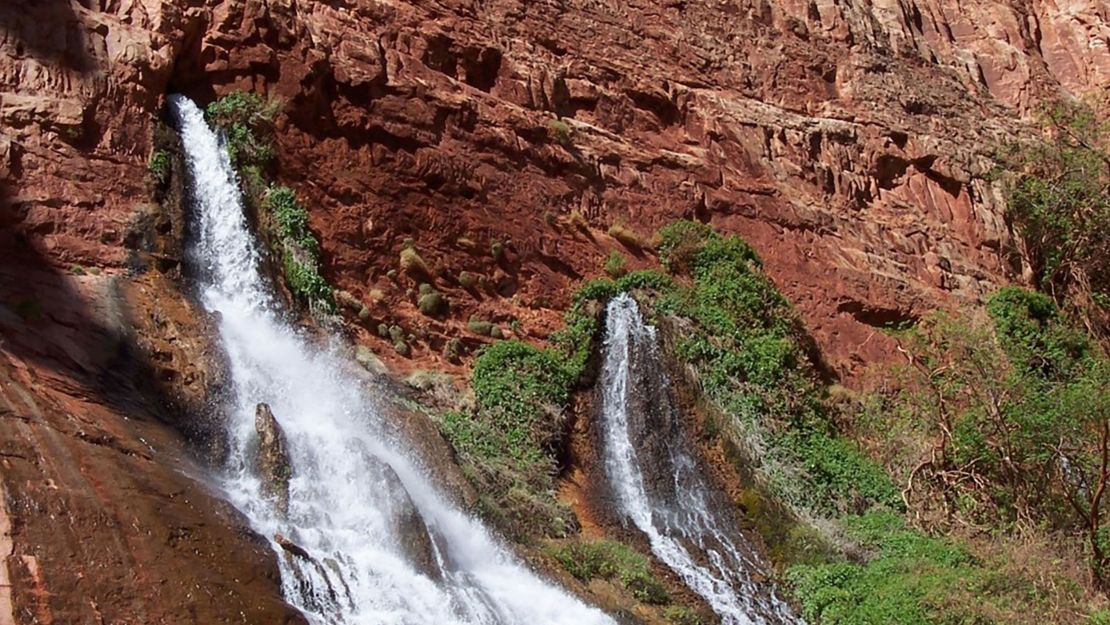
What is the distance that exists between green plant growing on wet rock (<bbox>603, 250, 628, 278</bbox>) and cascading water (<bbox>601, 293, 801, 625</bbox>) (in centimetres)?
117

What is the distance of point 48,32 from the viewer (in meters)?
14.5

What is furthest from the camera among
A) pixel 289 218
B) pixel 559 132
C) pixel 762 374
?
pixel 559 132

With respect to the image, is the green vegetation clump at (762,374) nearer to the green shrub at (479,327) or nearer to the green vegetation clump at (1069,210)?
the green shrub at (479,327)

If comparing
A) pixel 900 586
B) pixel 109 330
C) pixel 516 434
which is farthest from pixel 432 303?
pixel 900 586

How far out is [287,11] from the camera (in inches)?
686

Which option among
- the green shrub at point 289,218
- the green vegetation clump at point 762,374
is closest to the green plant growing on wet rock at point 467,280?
the green shrub at point 289,218

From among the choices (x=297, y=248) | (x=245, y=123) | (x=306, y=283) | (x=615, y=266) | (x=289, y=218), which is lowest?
(x=615, y=266)

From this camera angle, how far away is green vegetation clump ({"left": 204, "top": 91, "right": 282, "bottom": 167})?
15.8 metres

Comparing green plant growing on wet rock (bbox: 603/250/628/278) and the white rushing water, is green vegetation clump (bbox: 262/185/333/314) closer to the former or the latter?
the white rushing water

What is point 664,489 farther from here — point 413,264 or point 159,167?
point 159,167

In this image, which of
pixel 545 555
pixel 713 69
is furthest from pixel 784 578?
pixel 713 69

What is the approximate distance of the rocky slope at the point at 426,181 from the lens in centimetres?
898

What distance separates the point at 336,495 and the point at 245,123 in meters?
6.94

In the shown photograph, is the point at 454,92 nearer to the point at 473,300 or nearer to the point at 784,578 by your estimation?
the point at 473,300
